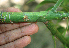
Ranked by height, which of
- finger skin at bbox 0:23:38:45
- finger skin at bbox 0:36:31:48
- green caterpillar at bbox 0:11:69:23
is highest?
green caterpillar at bbox 0:11:69:23

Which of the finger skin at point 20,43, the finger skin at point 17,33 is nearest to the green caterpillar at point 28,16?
the finger skin at point 17,33

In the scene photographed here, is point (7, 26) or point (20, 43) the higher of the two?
point (7, 26)

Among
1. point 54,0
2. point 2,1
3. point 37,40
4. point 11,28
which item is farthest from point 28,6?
point 54,0

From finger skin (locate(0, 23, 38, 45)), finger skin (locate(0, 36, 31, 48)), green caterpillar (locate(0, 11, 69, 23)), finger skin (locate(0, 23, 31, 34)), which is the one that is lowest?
finger skin (locate(0, 36, 31, 48))

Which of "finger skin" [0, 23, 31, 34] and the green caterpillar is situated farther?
"finger skin" [0, 23, 31, 34]

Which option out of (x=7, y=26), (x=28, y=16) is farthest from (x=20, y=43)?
(x=28, y=16)

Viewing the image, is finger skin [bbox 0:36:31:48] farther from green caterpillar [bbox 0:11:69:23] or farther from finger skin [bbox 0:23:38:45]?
green caterpillar [bbox 0:11:69:23]

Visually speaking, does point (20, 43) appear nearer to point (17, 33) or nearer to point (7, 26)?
point (17, 33)

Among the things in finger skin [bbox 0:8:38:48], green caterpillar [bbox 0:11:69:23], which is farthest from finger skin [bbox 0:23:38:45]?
green caterpillar [bbox 0:11:69:23]

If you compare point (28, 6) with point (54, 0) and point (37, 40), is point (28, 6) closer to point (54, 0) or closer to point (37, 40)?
point (37, 40)

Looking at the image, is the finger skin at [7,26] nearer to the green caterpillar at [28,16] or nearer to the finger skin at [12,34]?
the finger skin at [12,34]

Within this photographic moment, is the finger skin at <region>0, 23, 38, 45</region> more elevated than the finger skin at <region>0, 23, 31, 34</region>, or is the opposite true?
the finger skin at <region>0, 23, 31, 34</region>
